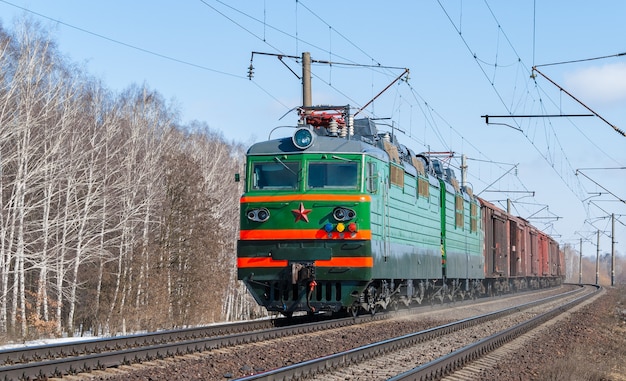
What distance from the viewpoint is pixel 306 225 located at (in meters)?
16.5

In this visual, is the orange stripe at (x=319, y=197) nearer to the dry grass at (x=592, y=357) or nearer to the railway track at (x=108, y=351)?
the railway track at (x=108, y=351)

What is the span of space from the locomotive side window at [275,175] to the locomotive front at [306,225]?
2 cm

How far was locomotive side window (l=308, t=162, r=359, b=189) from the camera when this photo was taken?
1686cm

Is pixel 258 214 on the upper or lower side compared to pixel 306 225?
upper

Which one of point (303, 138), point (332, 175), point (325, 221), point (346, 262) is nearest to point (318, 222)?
point (325, 221)

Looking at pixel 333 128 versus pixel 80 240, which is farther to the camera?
pixel 80 240

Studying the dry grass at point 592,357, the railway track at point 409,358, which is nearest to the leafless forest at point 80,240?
the railway track at point 409,358

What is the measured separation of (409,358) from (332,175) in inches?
207

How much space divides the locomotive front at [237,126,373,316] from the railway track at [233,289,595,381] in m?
2.17

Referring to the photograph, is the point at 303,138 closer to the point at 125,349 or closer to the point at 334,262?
the point at 334,262

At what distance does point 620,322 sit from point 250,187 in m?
14.3

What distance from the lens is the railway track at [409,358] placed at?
10239mm

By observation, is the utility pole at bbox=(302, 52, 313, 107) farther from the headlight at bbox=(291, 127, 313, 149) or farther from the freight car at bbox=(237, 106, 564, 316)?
the headlight at bbox=(291, 127, 313, 149)

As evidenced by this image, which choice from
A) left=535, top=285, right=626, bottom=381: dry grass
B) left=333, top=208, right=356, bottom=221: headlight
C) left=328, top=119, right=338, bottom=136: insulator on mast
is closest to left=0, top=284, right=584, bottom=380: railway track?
left=333, top=208, right=356, bottom=221: headlight
